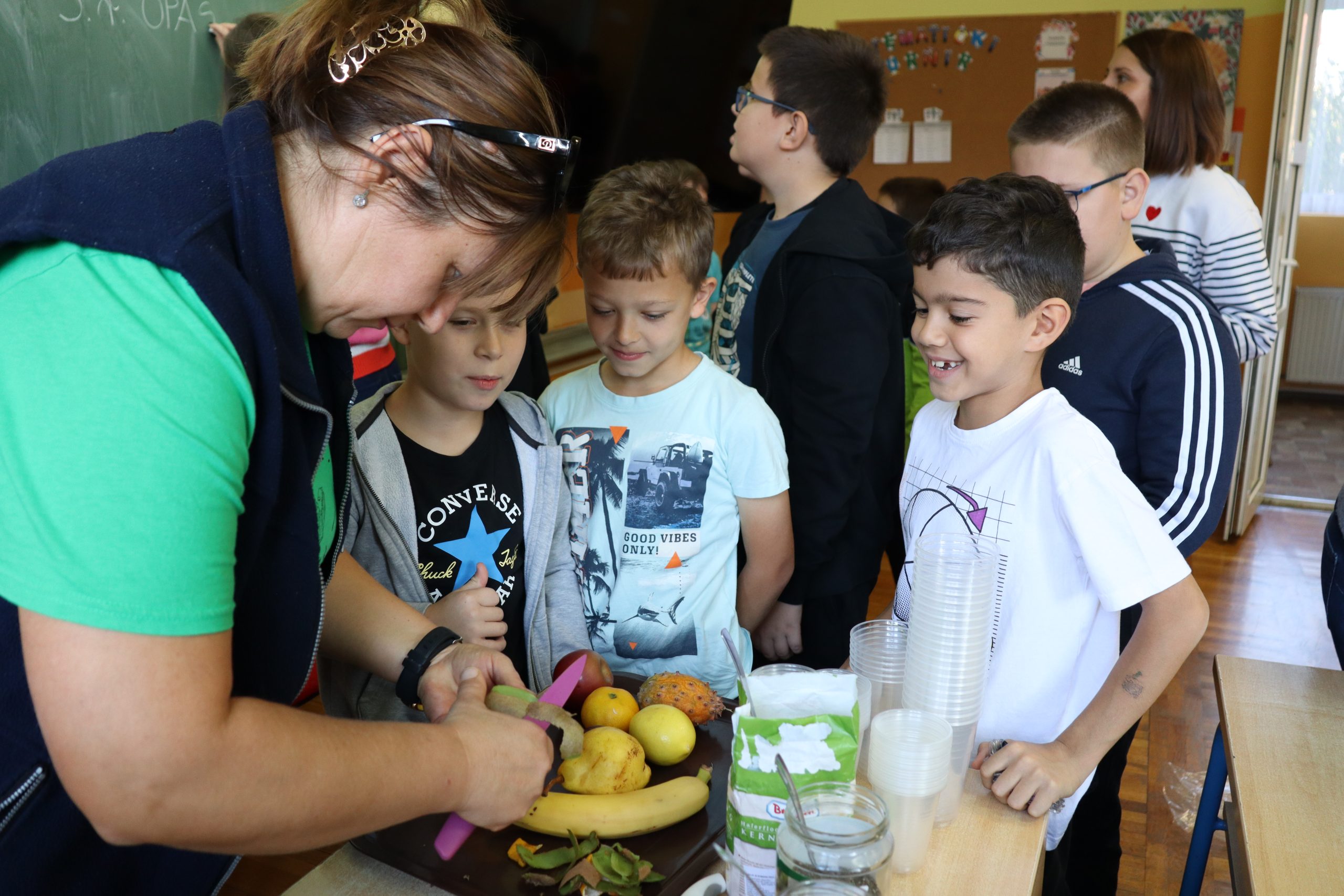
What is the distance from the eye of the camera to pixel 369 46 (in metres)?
0.76

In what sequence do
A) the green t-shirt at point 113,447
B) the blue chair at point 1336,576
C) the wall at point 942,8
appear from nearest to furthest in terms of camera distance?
1. the green t-shirt at point 113,447
2. the blue chair at point 1336,576
3. the wall at point 942,8

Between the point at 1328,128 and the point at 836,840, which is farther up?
the point at 1328,128

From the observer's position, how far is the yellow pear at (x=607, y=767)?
95cm

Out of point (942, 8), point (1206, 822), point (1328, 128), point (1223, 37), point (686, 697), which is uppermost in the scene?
point (942, 8)

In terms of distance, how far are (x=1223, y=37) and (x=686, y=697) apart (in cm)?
524

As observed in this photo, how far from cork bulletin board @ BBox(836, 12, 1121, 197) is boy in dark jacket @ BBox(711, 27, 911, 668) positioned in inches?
134

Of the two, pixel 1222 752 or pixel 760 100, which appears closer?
pixel 1222 752

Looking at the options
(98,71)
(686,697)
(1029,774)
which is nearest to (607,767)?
(686,697)

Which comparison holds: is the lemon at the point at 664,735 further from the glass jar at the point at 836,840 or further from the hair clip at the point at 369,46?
the hair clip at the point at 369,46

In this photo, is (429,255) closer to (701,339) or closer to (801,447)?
(801,447)

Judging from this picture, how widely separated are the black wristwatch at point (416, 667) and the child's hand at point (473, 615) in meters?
0.12

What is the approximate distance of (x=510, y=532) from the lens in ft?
4.61

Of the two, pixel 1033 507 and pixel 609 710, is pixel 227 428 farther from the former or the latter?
pixel 1033 507

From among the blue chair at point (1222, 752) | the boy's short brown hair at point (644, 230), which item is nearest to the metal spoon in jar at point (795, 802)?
the blue chair at point (1222, 752)
